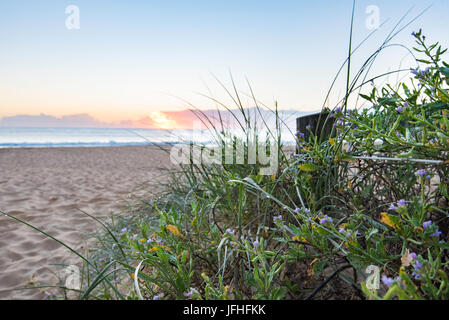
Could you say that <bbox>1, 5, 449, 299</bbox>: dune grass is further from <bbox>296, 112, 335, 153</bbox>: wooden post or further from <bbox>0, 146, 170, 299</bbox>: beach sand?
<bbox>0, 146, 170, 299</bbox>: beach sand

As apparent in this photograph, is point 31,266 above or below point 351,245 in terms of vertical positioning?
below

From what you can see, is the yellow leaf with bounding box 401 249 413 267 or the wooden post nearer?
the yellow leaf with bounding box 401 249 413 267

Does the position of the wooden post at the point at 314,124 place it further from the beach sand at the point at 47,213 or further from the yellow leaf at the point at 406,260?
the yellow leaf at the point at 406,260

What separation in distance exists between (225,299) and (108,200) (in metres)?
4.03

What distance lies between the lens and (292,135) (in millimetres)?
2064

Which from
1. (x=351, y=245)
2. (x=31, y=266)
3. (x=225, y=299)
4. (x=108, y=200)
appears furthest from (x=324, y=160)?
(x=108, y=200)

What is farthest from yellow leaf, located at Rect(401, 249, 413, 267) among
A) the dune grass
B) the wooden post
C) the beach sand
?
the beach sand

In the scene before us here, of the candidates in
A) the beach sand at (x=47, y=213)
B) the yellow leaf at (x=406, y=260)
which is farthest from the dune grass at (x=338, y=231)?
the beach sand at (x=47, y=213)

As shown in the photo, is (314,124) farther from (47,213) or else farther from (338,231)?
(47,213)

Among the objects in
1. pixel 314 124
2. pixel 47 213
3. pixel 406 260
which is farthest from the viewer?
pixel 47 213

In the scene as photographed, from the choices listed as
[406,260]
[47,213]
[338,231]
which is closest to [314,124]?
[338,231]

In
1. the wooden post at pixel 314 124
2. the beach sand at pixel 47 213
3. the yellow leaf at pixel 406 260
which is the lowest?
the beach sand at pixel 47 213
